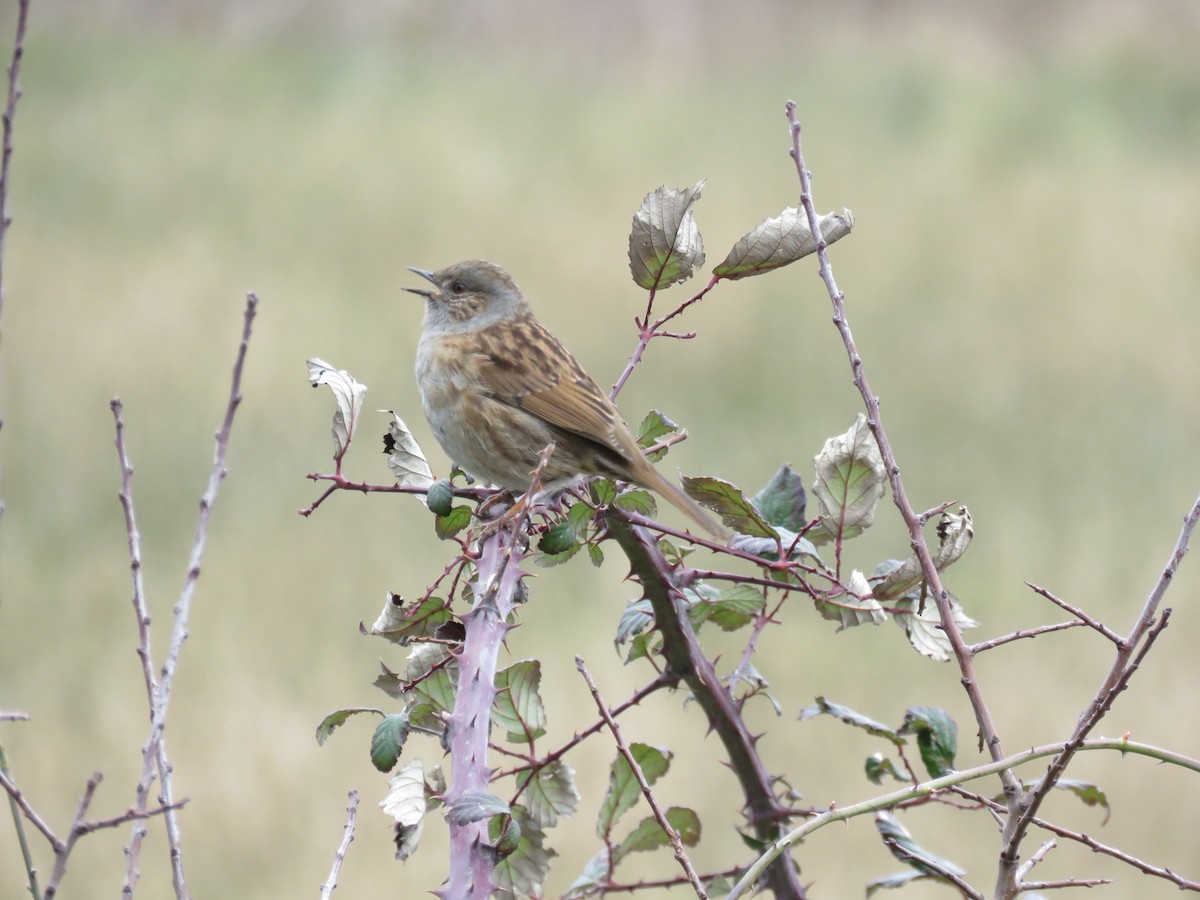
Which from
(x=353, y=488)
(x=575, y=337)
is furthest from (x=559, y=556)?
(x=575, y=337)

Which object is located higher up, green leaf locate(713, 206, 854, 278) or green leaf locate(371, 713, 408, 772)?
green leaf locate(713, 206, 854, 278)

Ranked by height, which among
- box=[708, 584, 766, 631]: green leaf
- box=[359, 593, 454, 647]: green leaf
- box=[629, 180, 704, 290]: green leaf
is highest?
box=[629, 180, 704, 290]: green leaf

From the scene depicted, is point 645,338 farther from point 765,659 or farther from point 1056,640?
point 1056,640

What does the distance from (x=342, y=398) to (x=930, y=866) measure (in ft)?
2.67

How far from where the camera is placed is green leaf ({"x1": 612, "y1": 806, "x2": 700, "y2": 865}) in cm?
172

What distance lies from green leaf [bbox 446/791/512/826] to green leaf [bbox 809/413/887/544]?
2.00 ft

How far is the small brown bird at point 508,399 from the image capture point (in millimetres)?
2580

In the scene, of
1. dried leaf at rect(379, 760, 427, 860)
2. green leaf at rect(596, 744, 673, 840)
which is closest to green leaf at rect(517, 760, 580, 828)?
green leaf at rect(596, 744, 673, 840)

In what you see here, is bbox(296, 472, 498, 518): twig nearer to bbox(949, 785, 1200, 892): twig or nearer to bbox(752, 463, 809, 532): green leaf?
bbox(752, 463, 809, 532): green leaf

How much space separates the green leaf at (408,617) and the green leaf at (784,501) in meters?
0.47

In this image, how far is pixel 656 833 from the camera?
1.73 m

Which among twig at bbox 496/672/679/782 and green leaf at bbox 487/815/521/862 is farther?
A: twig at bbox 496/672/679/782

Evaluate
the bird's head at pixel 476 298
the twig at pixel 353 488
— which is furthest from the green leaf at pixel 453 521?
the bird's head at pixel 476 298

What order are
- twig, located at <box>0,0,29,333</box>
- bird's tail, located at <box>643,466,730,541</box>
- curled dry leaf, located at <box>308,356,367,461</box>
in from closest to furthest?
twig, located at <box>0,0,29,333</box>
curled dry leaf, located at <box>308,356,367,461</box>
bird's tail, located at <box>643,466,730,541</box>
